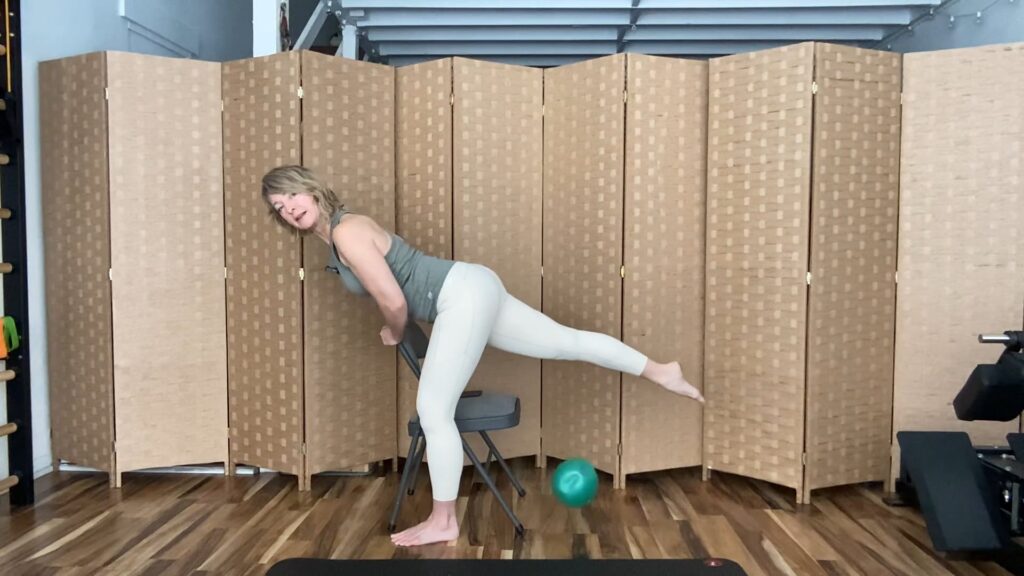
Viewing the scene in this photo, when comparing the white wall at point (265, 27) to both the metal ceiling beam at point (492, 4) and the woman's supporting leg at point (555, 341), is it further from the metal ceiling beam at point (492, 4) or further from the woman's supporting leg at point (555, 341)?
the woman's supporting leg at point (555, 341)

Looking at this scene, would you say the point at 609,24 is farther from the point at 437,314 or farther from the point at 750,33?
the point at 437,314

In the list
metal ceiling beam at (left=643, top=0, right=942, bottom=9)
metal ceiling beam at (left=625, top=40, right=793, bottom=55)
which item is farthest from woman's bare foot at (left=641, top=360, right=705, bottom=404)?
metal ceiling beam at (left=625, top=40, right=793, bottom=55)

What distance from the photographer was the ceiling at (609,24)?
5.66 metres

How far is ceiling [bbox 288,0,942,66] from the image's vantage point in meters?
5.66

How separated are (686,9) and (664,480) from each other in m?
3.97

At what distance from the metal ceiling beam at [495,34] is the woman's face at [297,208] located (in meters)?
4.14

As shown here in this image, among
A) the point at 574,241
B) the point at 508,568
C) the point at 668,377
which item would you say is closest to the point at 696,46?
the point at 574,241

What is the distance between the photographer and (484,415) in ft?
9.17

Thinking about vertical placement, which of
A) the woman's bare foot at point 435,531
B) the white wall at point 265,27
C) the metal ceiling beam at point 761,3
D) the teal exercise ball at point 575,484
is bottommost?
the woman's bare foot at point 435,531

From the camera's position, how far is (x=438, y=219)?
3.53 metres

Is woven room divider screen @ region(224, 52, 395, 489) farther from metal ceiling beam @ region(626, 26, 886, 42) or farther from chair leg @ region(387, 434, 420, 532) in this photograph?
metal ceiling beam @ region(626, 26, 886, 42)

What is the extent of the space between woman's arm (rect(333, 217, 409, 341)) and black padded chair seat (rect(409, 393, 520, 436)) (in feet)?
1.43

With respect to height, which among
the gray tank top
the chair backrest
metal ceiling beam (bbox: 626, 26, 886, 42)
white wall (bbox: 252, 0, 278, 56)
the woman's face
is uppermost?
metal ceiling beam (bbox: 626, 26, 886, 42)

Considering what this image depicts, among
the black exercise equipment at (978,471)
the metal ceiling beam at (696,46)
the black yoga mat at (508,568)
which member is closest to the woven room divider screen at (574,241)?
the black exercise equipment at (978,471)
